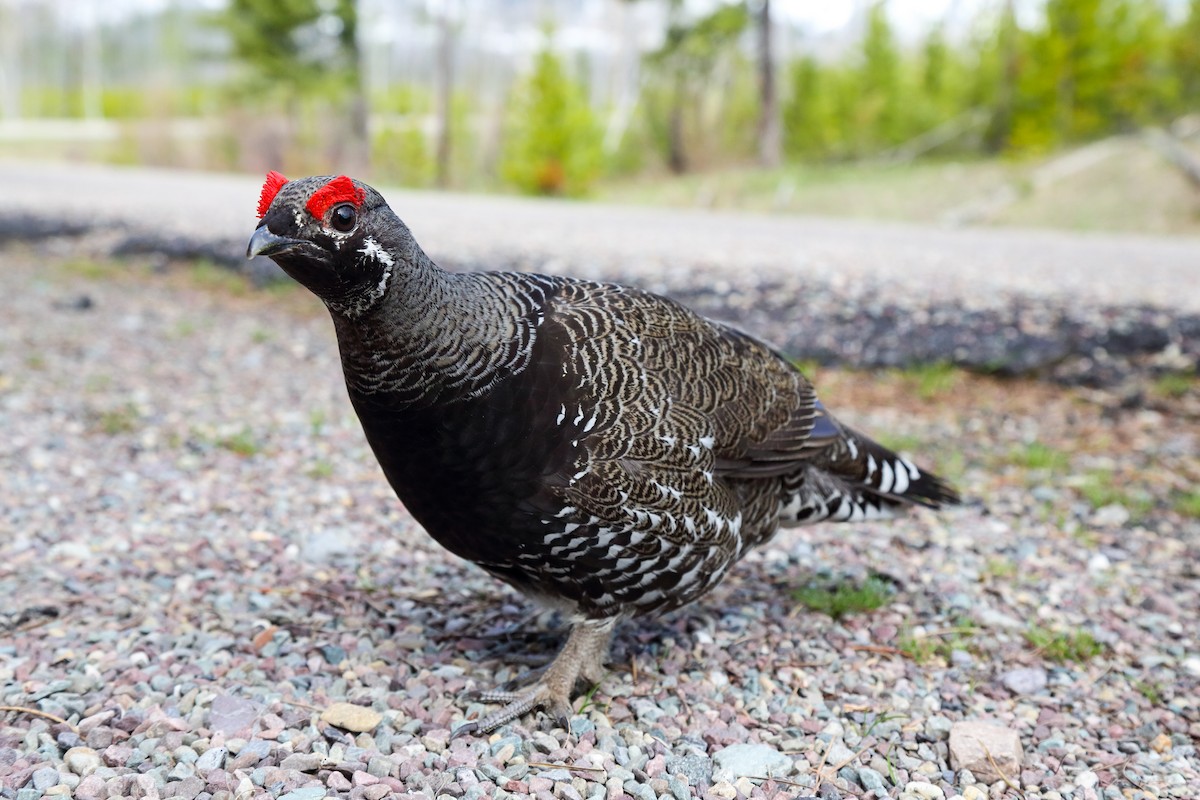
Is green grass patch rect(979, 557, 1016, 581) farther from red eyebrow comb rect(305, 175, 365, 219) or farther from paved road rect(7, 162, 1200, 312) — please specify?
paved road rect(7, 162, 1200, 312)

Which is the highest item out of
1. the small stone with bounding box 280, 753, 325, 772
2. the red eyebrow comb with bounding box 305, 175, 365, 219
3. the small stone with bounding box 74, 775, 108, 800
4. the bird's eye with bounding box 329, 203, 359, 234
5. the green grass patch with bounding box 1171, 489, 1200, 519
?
the red eyebrow comb with bounding box 305, 175, 365, 219

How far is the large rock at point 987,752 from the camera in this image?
3.03 m

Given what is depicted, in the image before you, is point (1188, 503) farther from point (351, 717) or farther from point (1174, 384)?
point (351, 717)

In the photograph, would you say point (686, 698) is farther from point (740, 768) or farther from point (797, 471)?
point (797, 471)

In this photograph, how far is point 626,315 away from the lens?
10.8ft

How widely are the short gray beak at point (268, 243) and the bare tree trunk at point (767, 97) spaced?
25.6 meters

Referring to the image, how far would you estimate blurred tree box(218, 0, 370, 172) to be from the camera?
3128cm

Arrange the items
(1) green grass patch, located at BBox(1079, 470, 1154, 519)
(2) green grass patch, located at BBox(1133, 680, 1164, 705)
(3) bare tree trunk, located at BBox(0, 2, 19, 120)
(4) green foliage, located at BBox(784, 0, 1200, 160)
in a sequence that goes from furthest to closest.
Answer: (3) bare tree trunk, located at BBox(0, 2, 19, 120)
(4) green foliage, located at BBox(784, 0, 1200, 160)
(1) green grass patch, located at BBox(1079, 470, 1154, 519)
(2) green grass patch, located at BBox(1133, 680, 1164, 705)

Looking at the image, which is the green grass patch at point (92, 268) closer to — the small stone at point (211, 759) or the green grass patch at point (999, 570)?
the small stone at point (211, 759)

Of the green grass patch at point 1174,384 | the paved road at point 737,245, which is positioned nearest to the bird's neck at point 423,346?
the green grass patch at point 1174,384

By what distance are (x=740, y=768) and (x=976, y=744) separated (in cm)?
75

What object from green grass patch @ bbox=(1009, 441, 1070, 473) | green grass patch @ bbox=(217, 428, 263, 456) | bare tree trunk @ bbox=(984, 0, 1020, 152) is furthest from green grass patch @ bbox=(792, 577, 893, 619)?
bare tree trunk @ bbox=(984, 0, 1020, 152)

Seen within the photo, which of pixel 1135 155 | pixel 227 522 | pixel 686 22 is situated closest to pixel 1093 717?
pixel 227 522

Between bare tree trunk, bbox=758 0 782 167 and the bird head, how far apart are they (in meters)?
25.4
